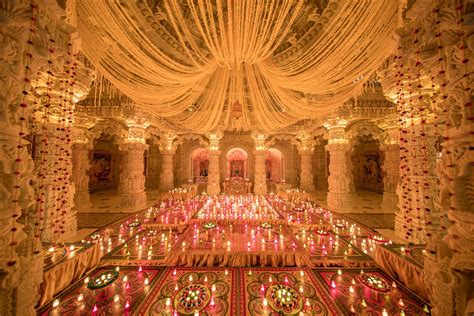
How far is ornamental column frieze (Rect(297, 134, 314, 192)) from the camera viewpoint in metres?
11.5

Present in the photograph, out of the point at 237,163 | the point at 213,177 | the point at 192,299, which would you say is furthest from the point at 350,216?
the point at 237,163

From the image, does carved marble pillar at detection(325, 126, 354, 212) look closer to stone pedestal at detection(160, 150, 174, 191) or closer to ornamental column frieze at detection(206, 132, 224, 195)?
ornamental column frieze at detection(206, 132, 224, 195)

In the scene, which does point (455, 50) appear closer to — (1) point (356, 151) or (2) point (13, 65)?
(2) point (13, 65)

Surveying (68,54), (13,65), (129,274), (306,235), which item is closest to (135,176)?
(129,274)

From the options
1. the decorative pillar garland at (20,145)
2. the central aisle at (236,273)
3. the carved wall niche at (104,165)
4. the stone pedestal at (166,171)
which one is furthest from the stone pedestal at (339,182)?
the carved wall niche at (104,165)

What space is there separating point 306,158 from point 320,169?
3.33m

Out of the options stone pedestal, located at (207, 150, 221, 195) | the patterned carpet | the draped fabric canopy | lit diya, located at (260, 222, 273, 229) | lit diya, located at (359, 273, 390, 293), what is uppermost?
the draped fabric canopy

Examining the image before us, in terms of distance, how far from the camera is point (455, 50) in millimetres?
1763

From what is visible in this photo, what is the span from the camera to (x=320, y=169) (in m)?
14.3

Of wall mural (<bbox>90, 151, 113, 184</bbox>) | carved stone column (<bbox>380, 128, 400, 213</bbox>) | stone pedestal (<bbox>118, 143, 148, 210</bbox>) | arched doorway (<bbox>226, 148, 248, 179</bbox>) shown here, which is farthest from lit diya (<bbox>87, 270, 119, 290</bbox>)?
arched doorway (<bbox>226, 148, 248, 179</bbox>)

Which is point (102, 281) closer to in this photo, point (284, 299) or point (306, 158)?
point (284, 299)

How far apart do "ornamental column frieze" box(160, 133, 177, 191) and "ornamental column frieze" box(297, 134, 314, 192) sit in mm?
8496

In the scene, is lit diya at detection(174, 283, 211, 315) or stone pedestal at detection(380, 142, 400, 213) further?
stone pedestal at detection(380, 142, 400, 213)

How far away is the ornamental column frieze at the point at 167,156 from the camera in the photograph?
36.8ft
